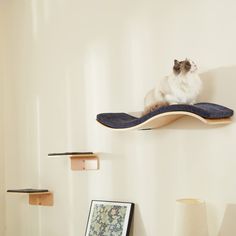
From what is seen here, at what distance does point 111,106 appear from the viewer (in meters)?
2.38

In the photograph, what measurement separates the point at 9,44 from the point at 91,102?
1.03 m

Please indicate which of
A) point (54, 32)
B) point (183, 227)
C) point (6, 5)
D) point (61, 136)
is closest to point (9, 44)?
point (6, 5)

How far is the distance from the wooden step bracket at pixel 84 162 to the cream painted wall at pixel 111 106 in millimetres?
44

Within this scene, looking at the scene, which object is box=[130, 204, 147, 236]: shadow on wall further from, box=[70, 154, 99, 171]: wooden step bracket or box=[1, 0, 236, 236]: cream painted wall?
box=[70, 154, 99, 171]: wooden step bracket

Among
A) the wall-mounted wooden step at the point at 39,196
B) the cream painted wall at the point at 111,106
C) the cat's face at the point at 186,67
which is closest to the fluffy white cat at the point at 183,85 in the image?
the cat's face at the point at 186,67

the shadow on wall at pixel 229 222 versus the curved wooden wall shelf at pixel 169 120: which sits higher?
the curved wooden wall shelf at pixel 169 120

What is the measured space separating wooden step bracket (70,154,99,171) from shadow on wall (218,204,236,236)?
0.88 meters

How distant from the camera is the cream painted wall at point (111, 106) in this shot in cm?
192

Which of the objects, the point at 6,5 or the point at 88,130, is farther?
the point at 6,5

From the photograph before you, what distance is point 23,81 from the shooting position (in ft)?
9.77

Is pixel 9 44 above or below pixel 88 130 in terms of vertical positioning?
above

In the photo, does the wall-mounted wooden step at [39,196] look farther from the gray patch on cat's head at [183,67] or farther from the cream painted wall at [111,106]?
the gray patch on cat's head at [183,67]

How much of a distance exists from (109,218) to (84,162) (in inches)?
15.7

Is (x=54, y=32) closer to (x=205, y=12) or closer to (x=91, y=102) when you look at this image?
(x=91, y=102)
